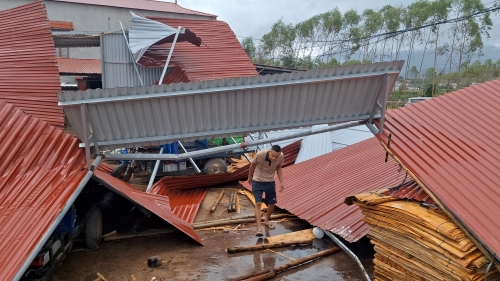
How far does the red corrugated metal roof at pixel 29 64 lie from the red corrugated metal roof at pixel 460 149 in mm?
5255

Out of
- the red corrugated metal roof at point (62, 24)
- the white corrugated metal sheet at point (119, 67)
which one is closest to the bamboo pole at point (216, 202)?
the white corrugated metal sheet at point (119, 67)

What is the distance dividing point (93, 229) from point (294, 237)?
10.3ft

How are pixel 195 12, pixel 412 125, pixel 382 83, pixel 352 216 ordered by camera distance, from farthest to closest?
pixel 195 12 < pixel 352 216 < pixel 412 125 < pixel 382 83

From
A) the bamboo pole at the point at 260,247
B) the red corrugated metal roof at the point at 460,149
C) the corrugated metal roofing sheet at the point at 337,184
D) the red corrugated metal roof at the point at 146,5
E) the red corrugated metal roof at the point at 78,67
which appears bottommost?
the bamboo pole at the point at 260,247

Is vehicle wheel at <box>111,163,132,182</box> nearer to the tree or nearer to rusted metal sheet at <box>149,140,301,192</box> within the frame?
rusted metal sheet at <box>149,140,301,192</box>

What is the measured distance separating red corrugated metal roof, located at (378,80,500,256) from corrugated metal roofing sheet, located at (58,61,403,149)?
0.69 m

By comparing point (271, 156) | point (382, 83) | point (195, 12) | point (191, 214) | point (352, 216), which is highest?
point (195, 12)

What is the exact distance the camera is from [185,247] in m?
6.50

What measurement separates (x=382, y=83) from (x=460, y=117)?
1.29 meters

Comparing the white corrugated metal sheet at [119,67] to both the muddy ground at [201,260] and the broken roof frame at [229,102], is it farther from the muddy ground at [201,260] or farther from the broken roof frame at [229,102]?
the broken roof frame at [229,102]

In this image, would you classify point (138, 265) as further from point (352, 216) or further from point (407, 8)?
point (407, 8)

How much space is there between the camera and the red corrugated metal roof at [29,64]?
690 centimetres

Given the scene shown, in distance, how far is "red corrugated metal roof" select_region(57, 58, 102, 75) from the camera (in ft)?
80.0

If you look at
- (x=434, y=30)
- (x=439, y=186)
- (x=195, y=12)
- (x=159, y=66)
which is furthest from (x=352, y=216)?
(x=195, y=12)
